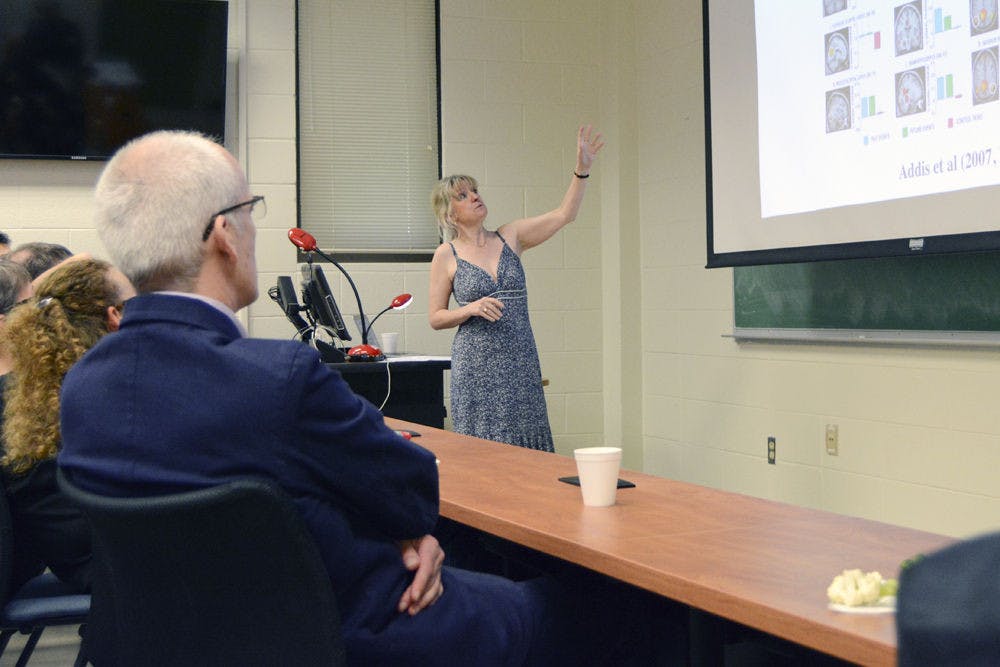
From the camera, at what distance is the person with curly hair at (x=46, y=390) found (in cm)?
205

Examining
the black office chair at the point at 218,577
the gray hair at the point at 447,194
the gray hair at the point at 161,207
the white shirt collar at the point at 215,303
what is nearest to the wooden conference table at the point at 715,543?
the black office chair at the point at 218,577

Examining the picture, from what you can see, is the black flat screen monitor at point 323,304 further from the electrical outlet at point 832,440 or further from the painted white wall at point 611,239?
the electrical outlet at point 832,440

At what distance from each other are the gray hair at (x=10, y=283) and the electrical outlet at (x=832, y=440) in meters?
2.74

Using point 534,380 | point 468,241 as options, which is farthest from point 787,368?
point 468,241

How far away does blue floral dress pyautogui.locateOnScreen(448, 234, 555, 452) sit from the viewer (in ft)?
13.0

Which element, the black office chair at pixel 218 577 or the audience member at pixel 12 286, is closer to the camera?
the black office chair at pixel 218 577

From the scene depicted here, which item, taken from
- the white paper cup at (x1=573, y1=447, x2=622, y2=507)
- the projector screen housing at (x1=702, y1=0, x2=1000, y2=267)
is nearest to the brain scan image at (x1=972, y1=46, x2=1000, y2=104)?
the projector screen housing at (x1=702, y1=0, x2=1000, y2=267)

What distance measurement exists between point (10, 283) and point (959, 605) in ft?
9.04

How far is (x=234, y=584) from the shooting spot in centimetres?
117

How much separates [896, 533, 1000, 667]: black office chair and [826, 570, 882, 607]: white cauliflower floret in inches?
32.2

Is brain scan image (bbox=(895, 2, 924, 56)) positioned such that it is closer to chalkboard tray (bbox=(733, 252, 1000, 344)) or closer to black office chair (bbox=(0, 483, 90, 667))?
chalkboard tray (bbox=(733, 252, 1000, 344))

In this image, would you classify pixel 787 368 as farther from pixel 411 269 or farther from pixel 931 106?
pixel 411 269

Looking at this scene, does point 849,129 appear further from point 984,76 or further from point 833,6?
→ point 984,76

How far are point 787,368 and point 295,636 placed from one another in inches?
130
